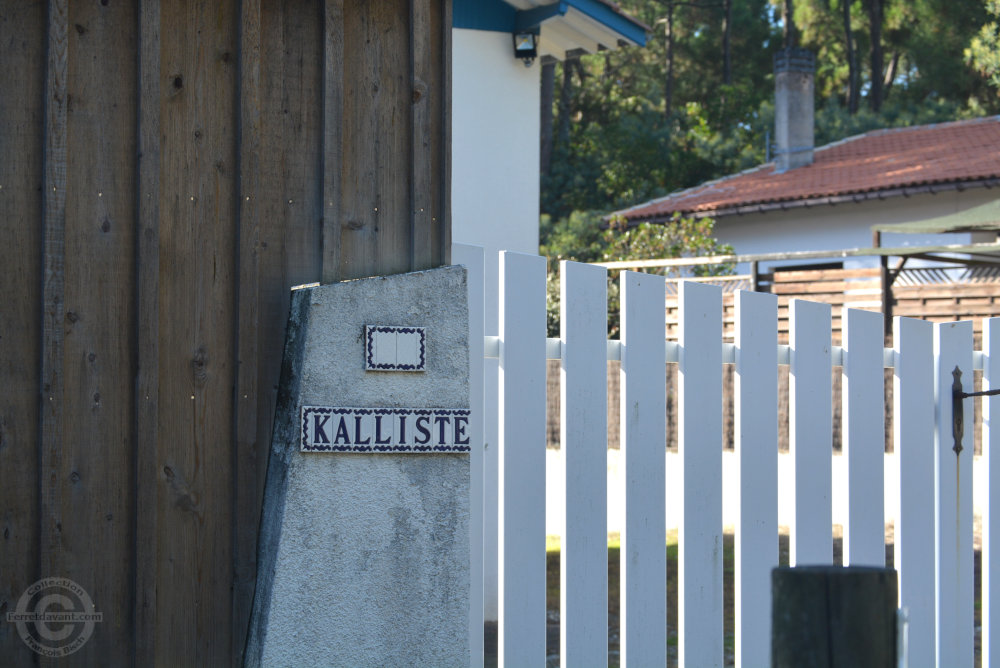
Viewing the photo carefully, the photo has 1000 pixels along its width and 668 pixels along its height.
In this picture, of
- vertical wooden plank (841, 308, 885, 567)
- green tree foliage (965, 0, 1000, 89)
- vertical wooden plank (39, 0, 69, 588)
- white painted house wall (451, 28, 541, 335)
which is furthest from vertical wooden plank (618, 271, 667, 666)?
green tree foliage (965, 0, 1000, 89)

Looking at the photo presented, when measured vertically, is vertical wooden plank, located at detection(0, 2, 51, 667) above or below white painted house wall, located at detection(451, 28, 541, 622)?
below

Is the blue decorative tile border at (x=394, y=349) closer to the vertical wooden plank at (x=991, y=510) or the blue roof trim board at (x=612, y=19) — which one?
the vertical wooden plank at (x=991, y=510)

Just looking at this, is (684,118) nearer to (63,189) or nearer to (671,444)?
(671,444)

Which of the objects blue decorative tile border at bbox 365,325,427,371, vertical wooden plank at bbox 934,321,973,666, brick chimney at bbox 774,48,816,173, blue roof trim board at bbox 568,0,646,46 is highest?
brick chimney at bbox 774,48,816,173

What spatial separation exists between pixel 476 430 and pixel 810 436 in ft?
4.66

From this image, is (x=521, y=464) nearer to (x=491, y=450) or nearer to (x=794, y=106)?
(x=491, y=450)

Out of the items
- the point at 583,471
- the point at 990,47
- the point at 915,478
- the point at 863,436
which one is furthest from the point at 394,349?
the point at 990,47

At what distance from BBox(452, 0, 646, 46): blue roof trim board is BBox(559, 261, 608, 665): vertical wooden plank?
16.4ft

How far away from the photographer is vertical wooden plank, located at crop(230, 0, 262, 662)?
3021 millimetres

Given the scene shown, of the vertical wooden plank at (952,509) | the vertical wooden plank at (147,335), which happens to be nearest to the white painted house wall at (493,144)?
the vertical wooden plank at (952,509)

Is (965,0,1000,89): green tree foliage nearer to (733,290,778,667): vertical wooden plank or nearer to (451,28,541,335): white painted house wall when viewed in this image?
(451,28,541,335): white painted house wall

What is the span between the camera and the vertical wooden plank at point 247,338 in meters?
3.02

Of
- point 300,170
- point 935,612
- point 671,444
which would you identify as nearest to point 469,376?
point 300,170

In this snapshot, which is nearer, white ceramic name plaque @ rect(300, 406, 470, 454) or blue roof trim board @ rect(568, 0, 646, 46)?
white ceramic name plaque @ rect(300, 406, 470, 454)
